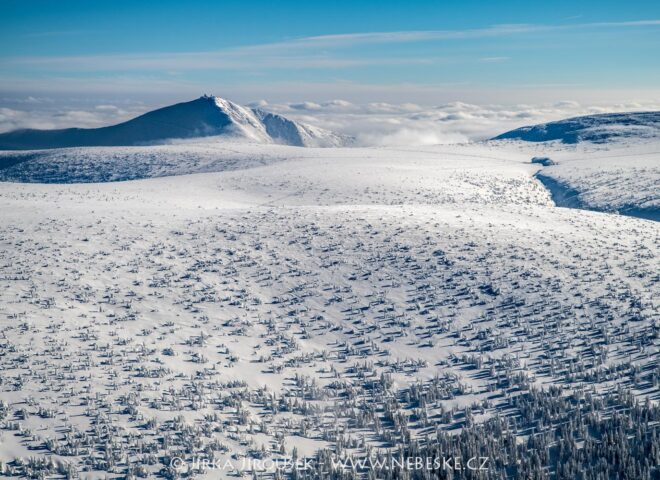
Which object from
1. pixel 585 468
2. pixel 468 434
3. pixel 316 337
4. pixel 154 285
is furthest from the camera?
pixel 154 285

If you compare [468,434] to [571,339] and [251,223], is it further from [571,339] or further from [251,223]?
[251,223]

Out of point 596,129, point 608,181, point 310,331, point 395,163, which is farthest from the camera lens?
point 596,129

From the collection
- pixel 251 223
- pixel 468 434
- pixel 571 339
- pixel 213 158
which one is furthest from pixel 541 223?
pixel 213 158

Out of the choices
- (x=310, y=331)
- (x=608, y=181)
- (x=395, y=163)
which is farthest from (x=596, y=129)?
(x=310, y=331)

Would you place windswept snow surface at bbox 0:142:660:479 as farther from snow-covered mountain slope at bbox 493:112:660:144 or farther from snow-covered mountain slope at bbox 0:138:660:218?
snow-covered mountain slope at bbox 493:112:660:144

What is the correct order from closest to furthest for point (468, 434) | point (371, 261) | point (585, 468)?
1. point (585, 468)
2. point (468, 434)
3. point (371, 261)

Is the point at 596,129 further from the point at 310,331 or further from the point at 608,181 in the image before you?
the point at 310,331

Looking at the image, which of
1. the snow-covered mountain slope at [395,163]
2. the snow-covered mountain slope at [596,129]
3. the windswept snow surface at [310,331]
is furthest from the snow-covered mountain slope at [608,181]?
the windswept snow surface at [310,331]
